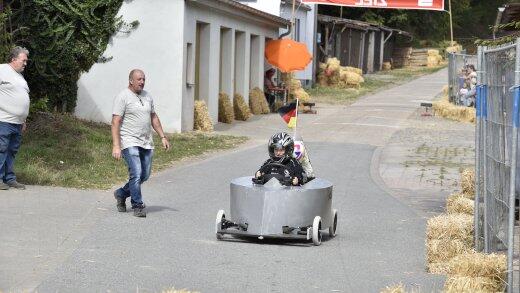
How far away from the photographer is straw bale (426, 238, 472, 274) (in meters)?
9.57

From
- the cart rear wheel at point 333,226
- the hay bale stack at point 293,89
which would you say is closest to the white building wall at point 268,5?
the hay bale stack at point 293,89

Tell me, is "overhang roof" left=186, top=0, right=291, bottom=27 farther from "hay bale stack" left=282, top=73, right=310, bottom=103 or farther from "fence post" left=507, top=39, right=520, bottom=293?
"fence post" left=507, top=39, right=520, bottom=293

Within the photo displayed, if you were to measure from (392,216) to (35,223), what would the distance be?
4.47 metres

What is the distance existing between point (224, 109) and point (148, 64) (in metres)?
4.61

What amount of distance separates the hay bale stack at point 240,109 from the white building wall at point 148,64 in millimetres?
6094

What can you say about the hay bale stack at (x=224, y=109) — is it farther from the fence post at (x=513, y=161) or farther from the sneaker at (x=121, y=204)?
the fence post at (x=513, y=161)

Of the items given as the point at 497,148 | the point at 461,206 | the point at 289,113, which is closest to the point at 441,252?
the point at 497,148

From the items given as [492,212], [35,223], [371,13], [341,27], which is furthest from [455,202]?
[371,13]

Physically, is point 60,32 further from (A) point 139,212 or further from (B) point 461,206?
(B) point 461,206

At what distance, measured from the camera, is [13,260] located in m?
9.44

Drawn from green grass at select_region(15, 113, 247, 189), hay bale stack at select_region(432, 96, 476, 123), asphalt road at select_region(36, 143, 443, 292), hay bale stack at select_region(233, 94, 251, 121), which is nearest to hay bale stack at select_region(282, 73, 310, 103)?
hay bale stack at select_region(432, 96, 476, 123)

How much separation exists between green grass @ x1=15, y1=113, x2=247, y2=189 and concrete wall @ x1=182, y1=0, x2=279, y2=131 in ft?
11.8

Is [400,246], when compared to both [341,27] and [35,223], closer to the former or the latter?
[35,223]

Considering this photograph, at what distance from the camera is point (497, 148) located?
30.0ft
